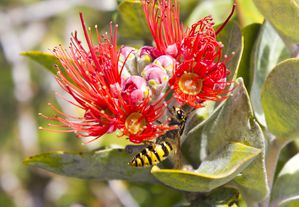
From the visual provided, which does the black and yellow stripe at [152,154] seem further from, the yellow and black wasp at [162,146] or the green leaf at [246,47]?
the green leaf at [246,47]

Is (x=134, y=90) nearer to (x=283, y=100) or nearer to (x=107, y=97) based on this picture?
(x=107, y=97)

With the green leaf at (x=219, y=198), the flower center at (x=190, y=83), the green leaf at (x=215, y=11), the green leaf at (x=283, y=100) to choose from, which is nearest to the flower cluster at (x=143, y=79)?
the flower center at (x=190, y=83)

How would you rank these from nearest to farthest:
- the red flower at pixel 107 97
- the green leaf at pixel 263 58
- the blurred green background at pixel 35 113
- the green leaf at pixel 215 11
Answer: the red flower at pixel 107 97, the green leaf at pixel 263 58, the green leaf at pixel 215 11, the blurred green background at pixel 35 113

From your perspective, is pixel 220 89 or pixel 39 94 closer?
pixel 220 89

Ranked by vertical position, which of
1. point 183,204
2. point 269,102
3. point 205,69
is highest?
point 205,69

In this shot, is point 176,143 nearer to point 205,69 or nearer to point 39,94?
point 205,69

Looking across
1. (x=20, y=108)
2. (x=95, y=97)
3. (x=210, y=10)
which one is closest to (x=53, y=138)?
(x=20, y=108)
